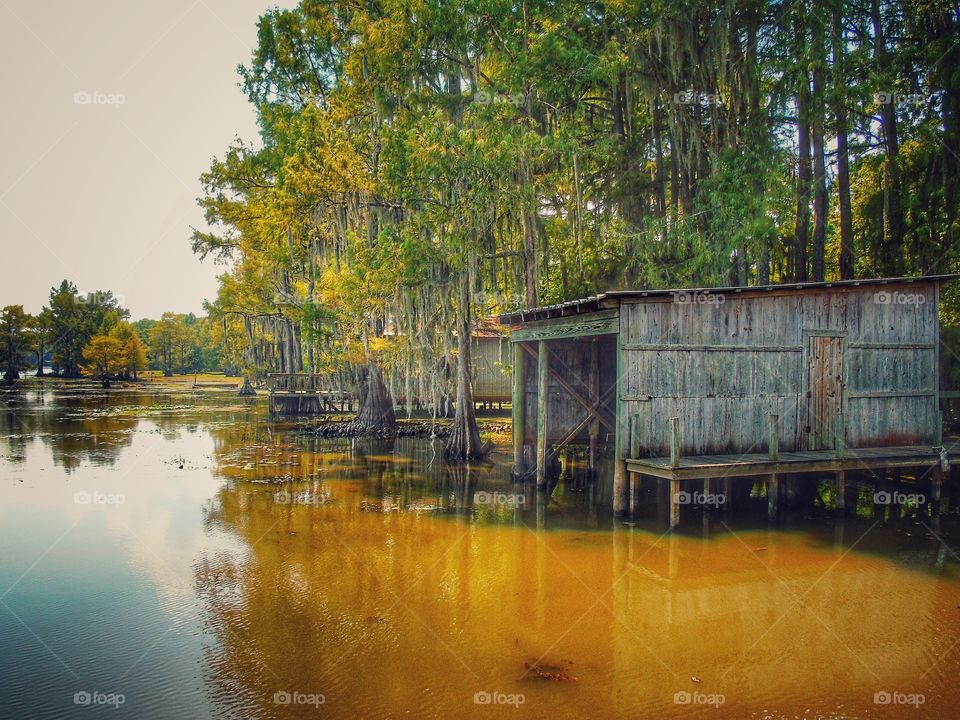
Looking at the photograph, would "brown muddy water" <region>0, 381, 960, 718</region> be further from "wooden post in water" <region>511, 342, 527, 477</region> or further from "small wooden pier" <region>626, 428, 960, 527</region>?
"wooden post in water" <region>511, 342, 527, 477</region>

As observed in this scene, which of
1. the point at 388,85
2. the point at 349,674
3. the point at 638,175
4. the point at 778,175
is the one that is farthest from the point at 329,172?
the point at 349,674

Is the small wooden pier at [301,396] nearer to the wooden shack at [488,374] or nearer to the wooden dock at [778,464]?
the wooden shack at [488,374]

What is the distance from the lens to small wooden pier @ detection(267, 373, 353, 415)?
123 ft

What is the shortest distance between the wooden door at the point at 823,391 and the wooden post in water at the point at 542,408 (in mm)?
5887

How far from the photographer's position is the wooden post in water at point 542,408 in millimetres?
16375

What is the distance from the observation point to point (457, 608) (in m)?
8.74

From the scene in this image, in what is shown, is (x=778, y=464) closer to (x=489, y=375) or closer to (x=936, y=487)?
(x=936, y=487)

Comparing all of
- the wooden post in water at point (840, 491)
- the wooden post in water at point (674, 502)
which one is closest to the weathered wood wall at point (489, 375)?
the wooden post in water at point (840, 491)

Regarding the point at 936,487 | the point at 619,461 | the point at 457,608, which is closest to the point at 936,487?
the point at 936,487

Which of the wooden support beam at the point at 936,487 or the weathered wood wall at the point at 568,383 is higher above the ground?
the weathered wood wall at the point at 568,383

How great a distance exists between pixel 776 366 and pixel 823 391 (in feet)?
4.04

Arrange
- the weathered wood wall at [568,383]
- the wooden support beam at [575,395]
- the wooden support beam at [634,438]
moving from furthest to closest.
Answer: the weathered wood wall at [568,383] < the wooden support beam at [575,395] < the wooden support beam at [634,438]

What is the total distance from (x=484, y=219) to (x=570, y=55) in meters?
4.91

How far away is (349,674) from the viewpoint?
6848 mm
